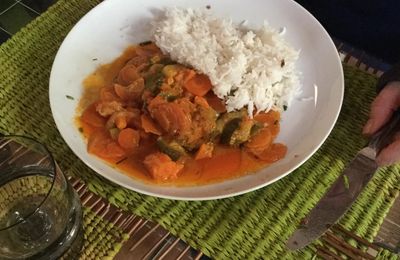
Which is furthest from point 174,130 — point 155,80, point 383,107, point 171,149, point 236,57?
point 383,107

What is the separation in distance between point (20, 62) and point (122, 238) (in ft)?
2.03

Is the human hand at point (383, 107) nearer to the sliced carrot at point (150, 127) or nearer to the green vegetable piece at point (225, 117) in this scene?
Answer: the green vegetable piece at point (225, 117)

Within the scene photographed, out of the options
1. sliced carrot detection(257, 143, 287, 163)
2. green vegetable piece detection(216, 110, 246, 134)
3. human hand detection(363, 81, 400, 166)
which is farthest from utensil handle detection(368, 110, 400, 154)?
green vegetable piece detection(216, 110, 246, 134)

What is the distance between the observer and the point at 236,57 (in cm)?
118

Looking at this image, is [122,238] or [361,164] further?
[361,164]

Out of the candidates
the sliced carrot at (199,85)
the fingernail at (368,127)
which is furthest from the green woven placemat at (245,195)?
the sliced carrot at (199,85)

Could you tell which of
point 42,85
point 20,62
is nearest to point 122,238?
point 42,85

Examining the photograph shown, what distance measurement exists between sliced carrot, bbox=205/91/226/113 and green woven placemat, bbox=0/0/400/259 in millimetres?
215

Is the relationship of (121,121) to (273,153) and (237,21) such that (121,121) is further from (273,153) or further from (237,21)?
(237,21)

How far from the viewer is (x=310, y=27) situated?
4.27 ft

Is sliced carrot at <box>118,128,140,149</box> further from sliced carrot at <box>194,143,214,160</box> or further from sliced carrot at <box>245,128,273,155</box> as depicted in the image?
sliced carrot at <box>245,128,273,155</box>

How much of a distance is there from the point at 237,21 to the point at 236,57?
20 cm

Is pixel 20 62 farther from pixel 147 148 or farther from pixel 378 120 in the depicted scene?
pixel 378 120

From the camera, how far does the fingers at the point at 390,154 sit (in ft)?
3.39
